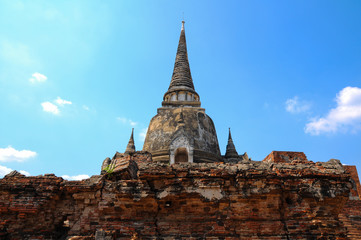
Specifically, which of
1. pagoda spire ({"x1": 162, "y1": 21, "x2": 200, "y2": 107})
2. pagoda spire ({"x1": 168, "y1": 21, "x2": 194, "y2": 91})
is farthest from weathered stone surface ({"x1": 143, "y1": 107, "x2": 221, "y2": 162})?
pagoda spire ({"x1": 168, "y1": 21, "x2": 194, "y2": 91})

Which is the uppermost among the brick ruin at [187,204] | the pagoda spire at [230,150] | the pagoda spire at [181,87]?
the pagoda spire at [181,87]

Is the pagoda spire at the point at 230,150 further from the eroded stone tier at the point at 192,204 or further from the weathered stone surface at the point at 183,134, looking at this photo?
the eroded stone tier at the point at 192,204

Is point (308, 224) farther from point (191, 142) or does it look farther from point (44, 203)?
point (191, 142)

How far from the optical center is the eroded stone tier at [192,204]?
5473 millimetres

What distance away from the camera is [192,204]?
563 centimetres

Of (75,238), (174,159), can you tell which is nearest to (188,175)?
(75,238)

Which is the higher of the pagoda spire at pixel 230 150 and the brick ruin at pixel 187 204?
the pagoda spire at pixel 230 150

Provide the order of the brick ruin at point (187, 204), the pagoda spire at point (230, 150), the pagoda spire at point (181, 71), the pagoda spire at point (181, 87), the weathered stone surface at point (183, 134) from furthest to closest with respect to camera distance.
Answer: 1. the pagoda spire at point (181, 71)
2. the pagoda spire at point (181, 87)
3. the pagoda spire at point (230, 150)
4. the weathered stone surface at point (183, 134)
5. the brick ruin at point (187, 204)

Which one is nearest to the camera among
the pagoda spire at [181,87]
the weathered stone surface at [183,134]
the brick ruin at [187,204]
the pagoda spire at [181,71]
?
the brick ruin at [187,204]

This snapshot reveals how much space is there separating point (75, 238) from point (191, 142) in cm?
1015

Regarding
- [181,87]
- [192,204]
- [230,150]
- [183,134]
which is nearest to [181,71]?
[181,87]

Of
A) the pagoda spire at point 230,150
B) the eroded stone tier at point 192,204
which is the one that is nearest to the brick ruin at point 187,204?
the eroded stone tier at point 192,204

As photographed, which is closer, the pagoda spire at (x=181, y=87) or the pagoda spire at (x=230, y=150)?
the pagoda spire at (x=230, y=150)

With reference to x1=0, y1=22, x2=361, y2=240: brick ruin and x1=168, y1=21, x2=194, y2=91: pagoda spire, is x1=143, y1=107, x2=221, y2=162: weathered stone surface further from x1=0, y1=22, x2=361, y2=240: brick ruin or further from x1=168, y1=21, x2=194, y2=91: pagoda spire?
x1=0, y1=22, x2=361, y2=240: brick ruin
